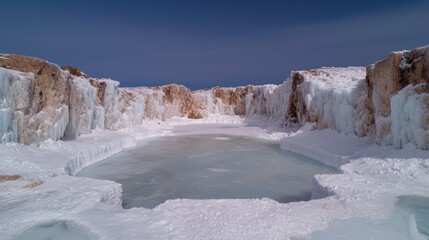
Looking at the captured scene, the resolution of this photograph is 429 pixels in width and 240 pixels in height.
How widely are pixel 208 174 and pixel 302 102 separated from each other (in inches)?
632

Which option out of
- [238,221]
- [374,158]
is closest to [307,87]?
[374,158]

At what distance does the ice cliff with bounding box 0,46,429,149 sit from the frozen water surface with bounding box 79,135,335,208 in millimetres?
3012

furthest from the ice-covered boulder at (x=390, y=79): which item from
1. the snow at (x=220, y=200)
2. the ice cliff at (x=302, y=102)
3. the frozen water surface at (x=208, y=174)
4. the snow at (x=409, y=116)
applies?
the frozen water surface at (x=208, y=174)

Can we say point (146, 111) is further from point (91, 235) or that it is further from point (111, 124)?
point (91, 235)

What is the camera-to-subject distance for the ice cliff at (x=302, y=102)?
11391mm

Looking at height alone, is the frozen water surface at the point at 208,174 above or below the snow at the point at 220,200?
below

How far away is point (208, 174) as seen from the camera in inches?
515

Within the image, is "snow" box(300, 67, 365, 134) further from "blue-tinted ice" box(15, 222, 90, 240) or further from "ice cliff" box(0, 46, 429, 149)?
"blue-tinted ice" box(15, 222, 90, 240)

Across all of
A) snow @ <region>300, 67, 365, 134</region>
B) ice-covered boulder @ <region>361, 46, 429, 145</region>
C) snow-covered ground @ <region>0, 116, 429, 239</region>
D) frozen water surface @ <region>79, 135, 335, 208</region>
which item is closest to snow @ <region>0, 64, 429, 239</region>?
snow-covered ground @ <region>0, 116, 429, 239</region>

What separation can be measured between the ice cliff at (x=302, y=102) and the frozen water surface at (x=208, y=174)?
3012 mm

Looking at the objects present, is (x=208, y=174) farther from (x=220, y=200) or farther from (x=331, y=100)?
(x=331, y=100)

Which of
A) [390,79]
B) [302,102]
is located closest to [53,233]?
[390,79]

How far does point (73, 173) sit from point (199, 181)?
5070mm

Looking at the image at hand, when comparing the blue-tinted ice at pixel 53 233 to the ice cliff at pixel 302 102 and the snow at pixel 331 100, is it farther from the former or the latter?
the snow at pixel 331 100
